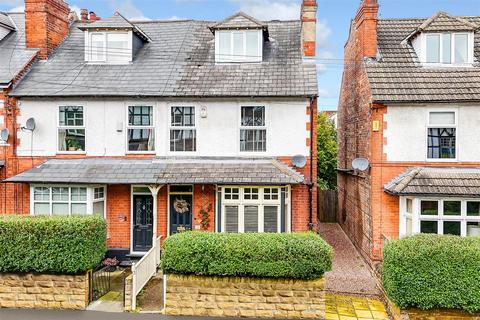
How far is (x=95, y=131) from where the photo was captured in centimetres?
1542

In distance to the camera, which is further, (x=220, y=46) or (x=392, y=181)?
(x=220, y=46)

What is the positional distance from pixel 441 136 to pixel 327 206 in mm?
10699

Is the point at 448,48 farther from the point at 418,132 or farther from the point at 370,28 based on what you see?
the point at 418,132

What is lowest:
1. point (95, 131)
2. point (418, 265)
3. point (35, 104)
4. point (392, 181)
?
point (418, 265)

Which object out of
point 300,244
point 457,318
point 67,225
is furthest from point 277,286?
point 67,225

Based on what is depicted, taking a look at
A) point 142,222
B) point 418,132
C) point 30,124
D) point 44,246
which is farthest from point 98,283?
point 418,132

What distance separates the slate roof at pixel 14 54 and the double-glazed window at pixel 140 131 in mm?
4713

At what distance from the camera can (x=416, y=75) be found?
1486 centimetres

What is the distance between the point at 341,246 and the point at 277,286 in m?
8.65

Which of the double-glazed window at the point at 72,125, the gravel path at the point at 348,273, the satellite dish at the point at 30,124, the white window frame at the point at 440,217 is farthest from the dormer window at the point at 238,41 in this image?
the gravel path at the point at 348,273

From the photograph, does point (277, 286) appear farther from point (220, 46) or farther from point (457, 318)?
point (220, 46)

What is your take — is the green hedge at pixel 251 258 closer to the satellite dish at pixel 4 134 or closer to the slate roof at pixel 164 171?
the slate roof at pixel 164 171

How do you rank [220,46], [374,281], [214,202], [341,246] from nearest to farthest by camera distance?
[374,281] → [214,202] → [220,46] → [341,246]

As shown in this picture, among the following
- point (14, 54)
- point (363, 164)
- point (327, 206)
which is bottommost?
point (327, 206)
